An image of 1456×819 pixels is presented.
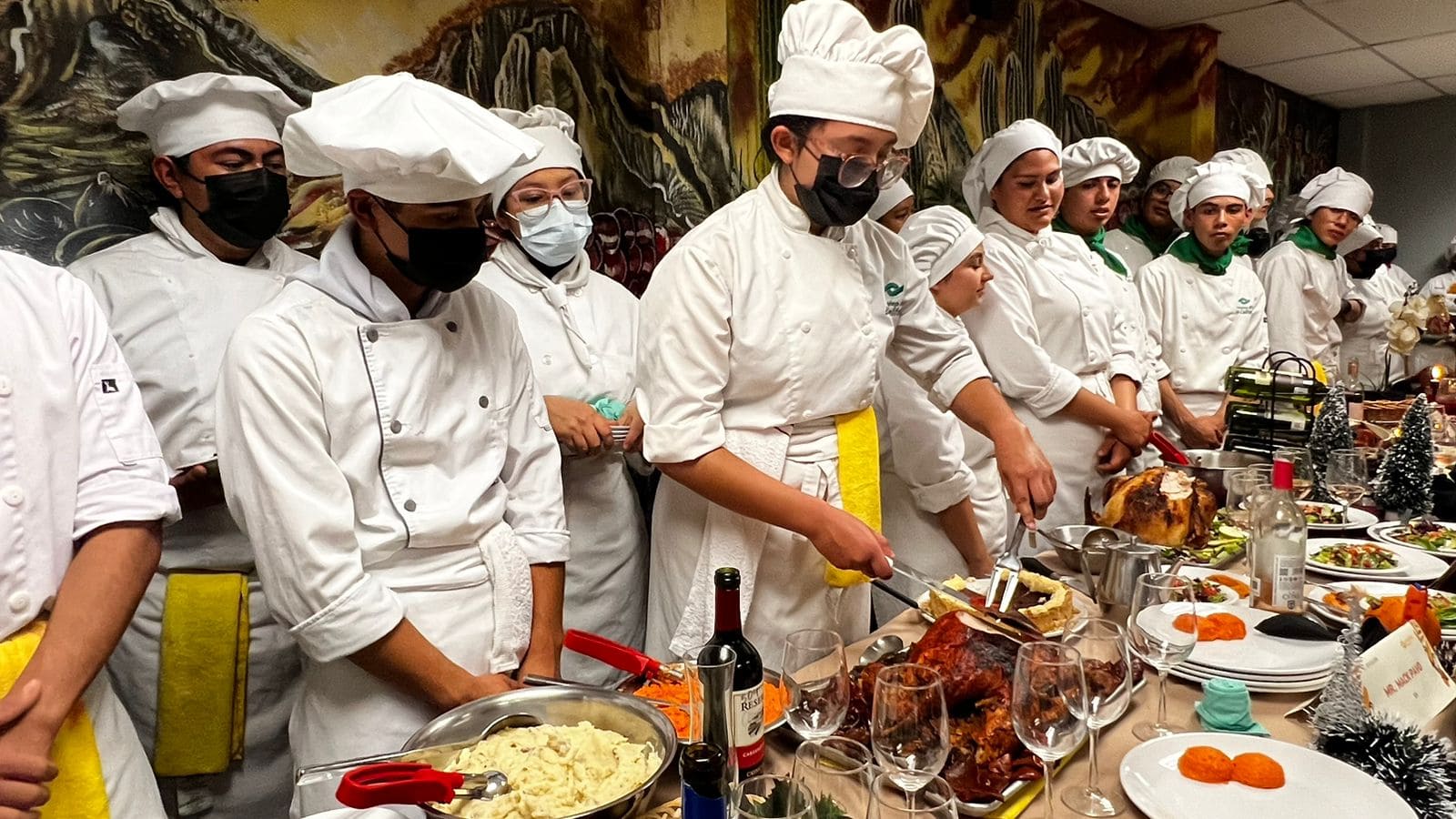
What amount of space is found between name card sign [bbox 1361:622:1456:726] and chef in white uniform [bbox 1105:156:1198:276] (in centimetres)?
465

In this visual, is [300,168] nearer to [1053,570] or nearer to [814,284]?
[814,284]

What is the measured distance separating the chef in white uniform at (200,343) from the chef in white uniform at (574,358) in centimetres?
61

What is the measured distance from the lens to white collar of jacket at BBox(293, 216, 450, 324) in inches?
61.1

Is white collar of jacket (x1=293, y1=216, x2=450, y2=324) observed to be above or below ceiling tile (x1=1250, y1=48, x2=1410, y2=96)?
below

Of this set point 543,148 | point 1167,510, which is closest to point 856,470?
point 1167,510

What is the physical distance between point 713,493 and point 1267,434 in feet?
6.16

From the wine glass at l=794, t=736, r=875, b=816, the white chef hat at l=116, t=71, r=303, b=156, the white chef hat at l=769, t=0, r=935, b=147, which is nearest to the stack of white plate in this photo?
the wine glass at l=794, t=736, r=875, b=816

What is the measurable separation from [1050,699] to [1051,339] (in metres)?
2.44

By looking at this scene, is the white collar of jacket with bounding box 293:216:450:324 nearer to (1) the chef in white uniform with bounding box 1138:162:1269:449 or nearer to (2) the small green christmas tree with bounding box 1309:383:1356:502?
(2) the small green christmas tree with bounding box 1309:383:1356:502

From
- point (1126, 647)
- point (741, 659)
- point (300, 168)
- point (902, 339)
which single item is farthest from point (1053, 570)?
point (300, 168)

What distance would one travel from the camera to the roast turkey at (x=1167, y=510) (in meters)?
2.12

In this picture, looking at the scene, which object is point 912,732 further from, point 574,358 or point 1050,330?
point 1050,330

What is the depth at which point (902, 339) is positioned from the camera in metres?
2.41

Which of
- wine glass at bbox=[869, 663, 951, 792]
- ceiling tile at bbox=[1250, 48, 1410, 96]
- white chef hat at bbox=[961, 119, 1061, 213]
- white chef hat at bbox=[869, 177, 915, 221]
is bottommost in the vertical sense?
wine glass at bbox=[869, 663, 951, 792]
